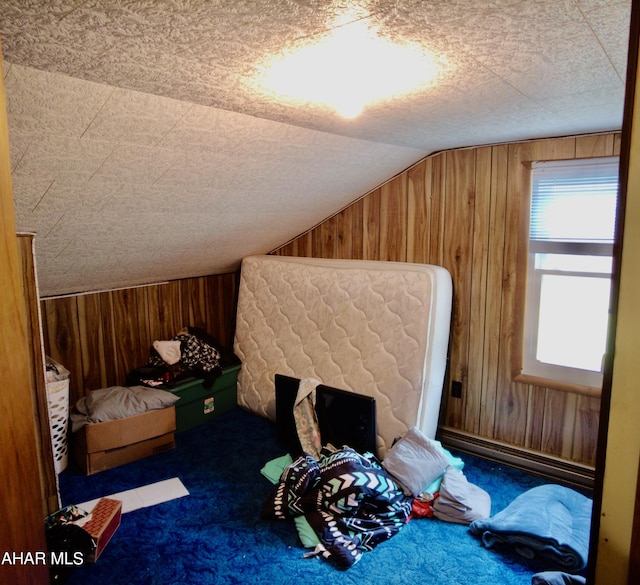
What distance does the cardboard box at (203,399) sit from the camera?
3311mm

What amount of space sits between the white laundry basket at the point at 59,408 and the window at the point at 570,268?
2.73 meters

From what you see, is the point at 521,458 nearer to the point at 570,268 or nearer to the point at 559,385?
the point at 559,385

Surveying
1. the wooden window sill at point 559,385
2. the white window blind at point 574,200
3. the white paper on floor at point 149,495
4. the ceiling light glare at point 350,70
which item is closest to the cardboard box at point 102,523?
the white paper on floor at point 149,495

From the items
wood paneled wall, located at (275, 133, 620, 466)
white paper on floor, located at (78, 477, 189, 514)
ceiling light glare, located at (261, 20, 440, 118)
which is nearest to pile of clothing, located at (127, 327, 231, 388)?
white paper on floor, located at (78, 477, 189, 514)

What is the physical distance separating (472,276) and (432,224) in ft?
1.41

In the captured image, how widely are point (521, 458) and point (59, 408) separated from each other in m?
2.72

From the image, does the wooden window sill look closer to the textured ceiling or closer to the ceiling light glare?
the textured ceiling

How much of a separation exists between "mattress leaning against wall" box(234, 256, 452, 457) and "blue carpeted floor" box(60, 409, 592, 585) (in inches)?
23.7

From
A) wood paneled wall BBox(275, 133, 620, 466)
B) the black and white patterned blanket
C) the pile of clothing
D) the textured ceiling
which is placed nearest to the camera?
the textured ceiling

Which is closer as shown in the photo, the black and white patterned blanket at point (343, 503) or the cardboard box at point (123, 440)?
the black and white patterned blanket at point (343, 503)

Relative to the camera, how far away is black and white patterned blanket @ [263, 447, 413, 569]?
2225 mm

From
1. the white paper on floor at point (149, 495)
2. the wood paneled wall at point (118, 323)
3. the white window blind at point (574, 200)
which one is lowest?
the white paper on floor at point (149, 495)

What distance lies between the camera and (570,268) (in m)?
2.73

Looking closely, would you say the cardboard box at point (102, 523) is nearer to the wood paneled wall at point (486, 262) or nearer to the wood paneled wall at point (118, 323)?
the wood paneled wall at point (118, 323)
